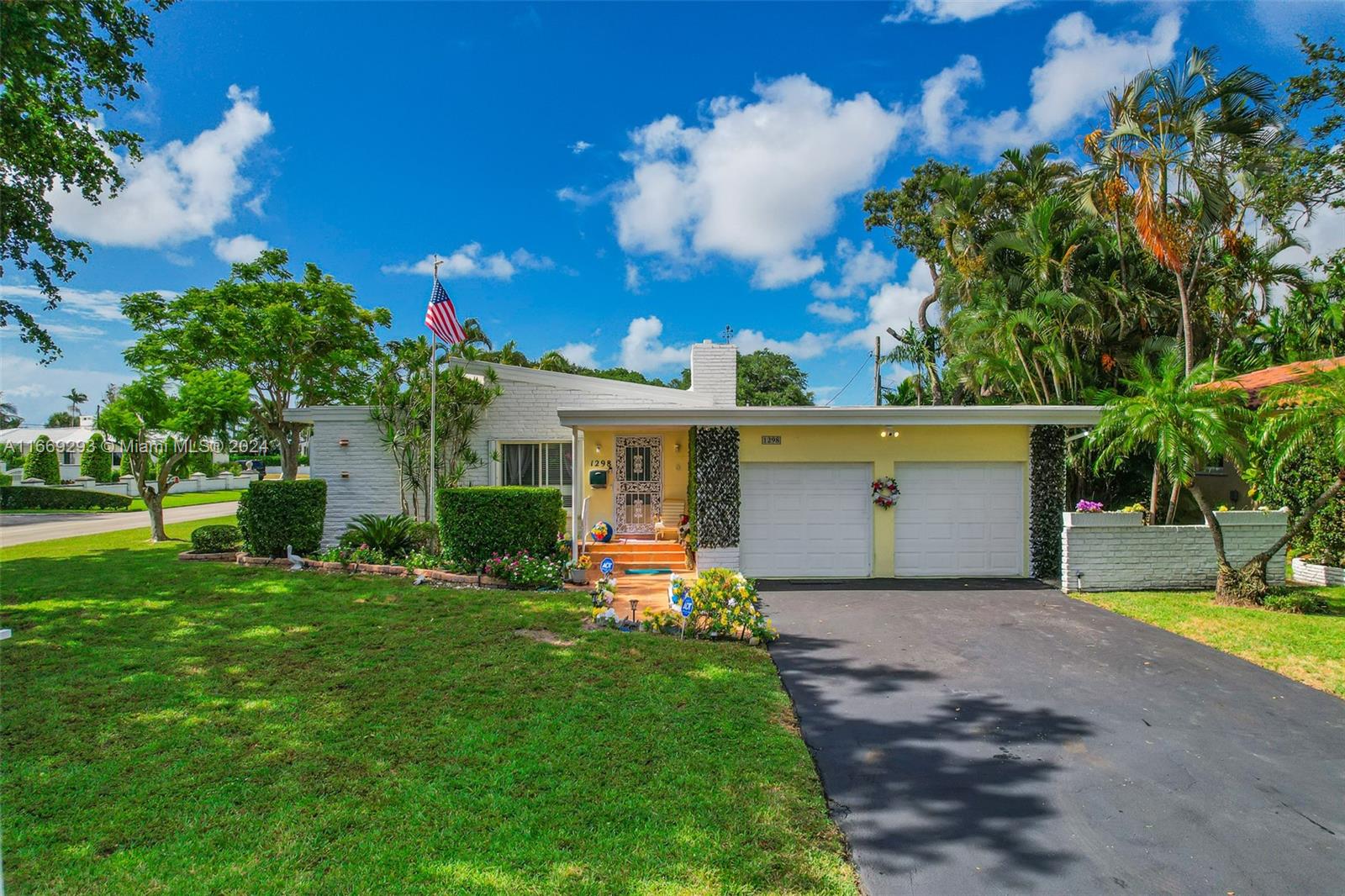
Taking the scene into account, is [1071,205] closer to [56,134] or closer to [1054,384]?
[1054,384]

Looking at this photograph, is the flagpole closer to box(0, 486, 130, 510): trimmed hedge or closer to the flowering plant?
the flowering plant

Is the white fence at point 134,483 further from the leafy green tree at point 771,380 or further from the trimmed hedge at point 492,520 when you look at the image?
the leafy green tree at point 771,380

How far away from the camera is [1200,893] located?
2.95 m

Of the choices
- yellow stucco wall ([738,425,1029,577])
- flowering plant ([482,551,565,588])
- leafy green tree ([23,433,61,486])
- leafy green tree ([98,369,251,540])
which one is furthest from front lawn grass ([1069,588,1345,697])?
leafy green tree ([23,433,61,486])

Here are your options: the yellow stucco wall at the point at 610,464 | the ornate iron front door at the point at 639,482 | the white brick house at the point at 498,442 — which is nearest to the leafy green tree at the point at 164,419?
the white brick house at the point at 498,442

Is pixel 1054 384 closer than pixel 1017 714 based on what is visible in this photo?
No

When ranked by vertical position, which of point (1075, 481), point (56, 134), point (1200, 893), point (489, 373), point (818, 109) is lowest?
point (1200, 893)

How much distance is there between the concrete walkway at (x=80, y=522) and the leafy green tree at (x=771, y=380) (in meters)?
31.2

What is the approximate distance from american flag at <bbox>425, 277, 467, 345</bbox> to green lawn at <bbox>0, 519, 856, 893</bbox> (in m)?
5.52

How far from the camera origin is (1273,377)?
36.6 ft

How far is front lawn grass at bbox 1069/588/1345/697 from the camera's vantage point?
616cm

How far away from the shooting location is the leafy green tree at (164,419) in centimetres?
1332

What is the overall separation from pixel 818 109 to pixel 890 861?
39.8ft

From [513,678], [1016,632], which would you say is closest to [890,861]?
[513,678]
